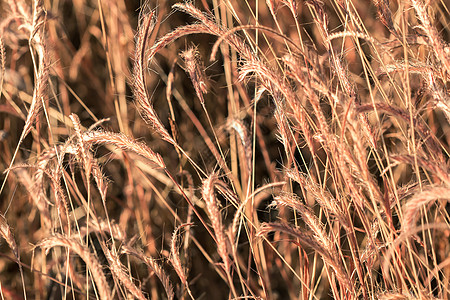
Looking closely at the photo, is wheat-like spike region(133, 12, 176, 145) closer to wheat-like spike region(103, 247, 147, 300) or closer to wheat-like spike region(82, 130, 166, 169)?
wheat-like spike region(82, 130, 166, 169)

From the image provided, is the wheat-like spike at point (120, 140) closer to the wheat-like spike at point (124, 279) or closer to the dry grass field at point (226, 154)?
the dry grass field at point (226, 154)

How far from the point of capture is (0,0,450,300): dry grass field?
0.75 meters

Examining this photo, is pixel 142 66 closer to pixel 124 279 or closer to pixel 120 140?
pixel 120 140

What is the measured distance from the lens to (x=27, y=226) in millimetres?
1508

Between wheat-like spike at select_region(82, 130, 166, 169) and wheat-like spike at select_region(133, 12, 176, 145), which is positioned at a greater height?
wheat-like spike at select_region(133, 12, 176, 145)

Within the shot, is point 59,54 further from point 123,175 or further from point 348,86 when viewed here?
point 348,86

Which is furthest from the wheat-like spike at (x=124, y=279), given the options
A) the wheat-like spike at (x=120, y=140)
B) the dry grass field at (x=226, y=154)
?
the wheat-like spike at (x=120, y=140)

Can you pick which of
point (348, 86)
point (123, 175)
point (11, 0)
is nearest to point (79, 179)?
point (123, 175)

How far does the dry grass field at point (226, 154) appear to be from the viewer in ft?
2.46

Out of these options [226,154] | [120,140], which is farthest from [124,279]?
[226,154]

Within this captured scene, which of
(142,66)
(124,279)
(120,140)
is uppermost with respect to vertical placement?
(142,66)

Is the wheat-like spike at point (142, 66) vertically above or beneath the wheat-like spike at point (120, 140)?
above

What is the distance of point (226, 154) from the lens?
3.31ft

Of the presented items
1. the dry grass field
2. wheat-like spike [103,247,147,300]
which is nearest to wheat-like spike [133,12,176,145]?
the dry grass field
